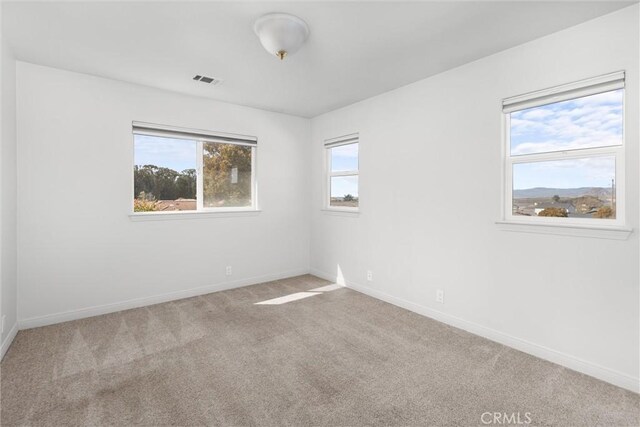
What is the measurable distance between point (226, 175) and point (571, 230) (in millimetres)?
3757

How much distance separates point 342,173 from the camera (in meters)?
4.48

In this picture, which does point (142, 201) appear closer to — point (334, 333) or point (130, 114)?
point (130, 114)

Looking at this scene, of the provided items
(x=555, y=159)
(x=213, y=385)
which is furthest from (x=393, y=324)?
(x=555, y=159)

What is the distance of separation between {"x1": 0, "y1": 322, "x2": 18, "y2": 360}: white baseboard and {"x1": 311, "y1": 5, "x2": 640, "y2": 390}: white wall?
342 cm

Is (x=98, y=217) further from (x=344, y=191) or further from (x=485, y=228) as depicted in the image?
(x=485, y=228)

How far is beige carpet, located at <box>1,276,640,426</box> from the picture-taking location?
1833mm

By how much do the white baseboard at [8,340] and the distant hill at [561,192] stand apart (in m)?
4.29

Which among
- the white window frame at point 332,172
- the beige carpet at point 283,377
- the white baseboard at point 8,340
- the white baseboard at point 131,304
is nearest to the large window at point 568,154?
the beige carpet at point 283,377

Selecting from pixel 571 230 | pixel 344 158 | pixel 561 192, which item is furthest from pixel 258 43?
pixel 571 230

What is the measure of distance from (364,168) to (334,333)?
208 cm

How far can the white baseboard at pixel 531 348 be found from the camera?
83.0 inches

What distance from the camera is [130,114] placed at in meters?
3.43

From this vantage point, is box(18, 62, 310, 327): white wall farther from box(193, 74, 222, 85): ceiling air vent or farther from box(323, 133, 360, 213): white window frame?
box(323, 133, 360, 213): white window frame

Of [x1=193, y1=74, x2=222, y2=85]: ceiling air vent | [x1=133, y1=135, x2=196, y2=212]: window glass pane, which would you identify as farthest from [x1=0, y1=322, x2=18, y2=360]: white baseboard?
[x1=193, y1=74, x2=222, y2=85]: ceiling air vent
